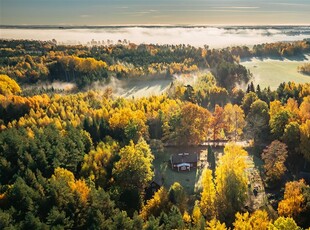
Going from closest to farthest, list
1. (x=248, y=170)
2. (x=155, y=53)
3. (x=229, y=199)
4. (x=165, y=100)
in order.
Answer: (x=229, y=199)
(x=248, y=170)
(x=165, y=100)
(x=155, y=53)

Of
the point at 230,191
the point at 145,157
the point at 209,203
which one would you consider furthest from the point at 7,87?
the point at 230,191

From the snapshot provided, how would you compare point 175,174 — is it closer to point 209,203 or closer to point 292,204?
point 209,203

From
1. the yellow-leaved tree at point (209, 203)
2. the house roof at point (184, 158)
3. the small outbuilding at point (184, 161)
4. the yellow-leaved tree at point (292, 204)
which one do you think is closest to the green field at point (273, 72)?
the house roof at point (184, 158)

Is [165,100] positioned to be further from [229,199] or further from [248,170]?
[229,199]

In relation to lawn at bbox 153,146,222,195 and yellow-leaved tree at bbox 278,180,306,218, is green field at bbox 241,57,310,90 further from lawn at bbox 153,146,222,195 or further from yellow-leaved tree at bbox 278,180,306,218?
yellow-leaved tree at bbox 278,180,306,218

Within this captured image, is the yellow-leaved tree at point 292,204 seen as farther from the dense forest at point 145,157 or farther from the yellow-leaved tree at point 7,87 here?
the yellow-leaved tree at point 7,87

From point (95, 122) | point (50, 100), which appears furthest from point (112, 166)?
point (50, 100)

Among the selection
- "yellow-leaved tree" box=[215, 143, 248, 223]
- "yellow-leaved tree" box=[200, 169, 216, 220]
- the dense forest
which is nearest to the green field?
the dense forest
